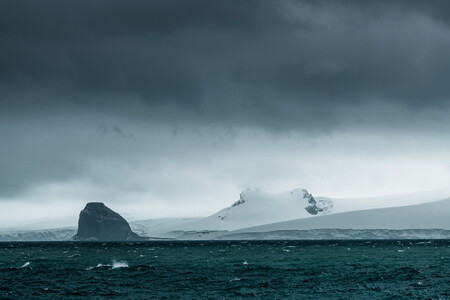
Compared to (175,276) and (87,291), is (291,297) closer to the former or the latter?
(87,291)

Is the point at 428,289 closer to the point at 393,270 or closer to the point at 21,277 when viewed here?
the point at 393,270

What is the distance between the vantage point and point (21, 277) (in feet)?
328

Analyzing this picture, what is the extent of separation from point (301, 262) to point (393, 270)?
25.3m

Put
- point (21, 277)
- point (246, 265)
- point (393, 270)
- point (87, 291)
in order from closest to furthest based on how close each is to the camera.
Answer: point (87, 291) → point (21, 277) → point (393, 270) → point (246, 265)

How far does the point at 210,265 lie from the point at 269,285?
1477 inches

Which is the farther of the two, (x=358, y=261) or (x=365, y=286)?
(x=358, y=261)

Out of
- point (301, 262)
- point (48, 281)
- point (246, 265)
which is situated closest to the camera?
point (48, 281)

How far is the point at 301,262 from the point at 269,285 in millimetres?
44453

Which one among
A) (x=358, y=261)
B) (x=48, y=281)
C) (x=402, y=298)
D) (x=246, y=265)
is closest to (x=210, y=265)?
(x=246, y=265)

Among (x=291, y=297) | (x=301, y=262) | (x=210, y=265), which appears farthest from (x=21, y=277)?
(x=301, y=262)

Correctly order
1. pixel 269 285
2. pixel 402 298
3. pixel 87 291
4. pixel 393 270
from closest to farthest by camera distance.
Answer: pixel 402 298
pixel 87 291
pixel 269 285
pixel 393 270

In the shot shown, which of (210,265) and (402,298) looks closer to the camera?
(402,298)

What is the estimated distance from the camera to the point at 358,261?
132 meters

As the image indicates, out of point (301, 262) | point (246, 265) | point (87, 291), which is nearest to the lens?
point (87, 291)
